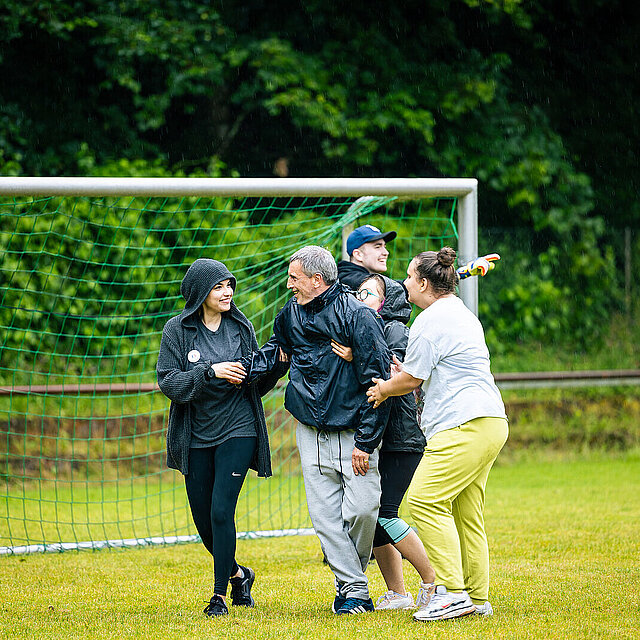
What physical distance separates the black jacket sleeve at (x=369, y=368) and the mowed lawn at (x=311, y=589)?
84cm

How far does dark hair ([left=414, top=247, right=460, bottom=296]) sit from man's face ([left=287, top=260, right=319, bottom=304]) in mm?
509

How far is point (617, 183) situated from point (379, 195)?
973 cm

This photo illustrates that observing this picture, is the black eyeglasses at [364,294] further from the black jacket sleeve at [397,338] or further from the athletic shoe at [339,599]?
the athletic shoe at [339,599]

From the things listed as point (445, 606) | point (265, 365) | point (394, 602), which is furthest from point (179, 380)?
point (445, 606)

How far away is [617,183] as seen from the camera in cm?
1444

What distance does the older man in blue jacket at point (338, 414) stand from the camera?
440cm

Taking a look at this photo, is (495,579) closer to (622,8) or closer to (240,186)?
(240,186)

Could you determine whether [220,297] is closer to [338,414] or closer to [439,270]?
[338,414]

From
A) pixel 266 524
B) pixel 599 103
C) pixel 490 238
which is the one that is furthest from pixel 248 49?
pixel 266 524

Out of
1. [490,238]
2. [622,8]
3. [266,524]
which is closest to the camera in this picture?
[266,524]

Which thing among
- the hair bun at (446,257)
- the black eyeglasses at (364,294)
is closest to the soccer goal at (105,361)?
the black eyeglasses at (364,294)

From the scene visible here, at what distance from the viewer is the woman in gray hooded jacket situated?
454 cm

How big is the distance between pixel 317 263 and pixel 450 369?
819mm

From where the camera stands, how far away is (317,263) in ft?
14.8
